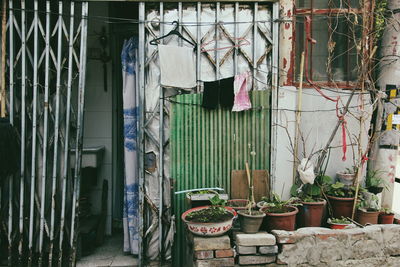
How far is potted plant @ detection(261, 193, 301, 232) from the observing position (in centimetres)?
481

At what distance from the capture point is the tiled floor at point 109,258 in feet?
18.3

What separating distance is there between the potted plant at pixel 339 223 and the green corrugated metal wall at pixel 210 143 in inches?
47.3

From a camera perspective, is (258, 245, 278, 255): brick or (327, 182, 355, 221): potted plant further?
(327, 182, 355, 221): potted plant

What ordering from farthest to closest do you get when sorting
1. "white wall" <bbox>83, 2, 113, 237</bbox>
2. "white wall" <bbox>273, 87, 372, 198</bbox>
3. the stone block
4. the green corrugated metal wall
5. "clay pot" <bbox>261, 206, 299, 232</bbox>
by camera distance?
1. "white wall" <bbox>83, 2, 113, 237</bbox>
2. "white wall" <bbox>273, 87, 372, 198</bbox>
3. the green corrugated metal wall
4. "clay pot" <bbox>261, 206, 299, 232</bbox>
5. the stone block

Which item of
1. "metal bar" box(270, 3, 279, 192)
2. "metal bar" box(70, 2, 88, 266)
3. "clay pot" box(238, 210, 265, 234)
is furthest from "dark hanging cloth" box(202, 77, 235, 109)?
"metal bar" box(70, 2, 88, 266)

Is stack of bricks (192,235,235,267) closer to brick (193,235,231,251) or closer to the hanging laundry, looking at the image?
brick (193,235,231,251)

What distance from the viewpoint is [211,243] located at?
4535 mm

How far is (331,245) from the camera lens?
472 cm

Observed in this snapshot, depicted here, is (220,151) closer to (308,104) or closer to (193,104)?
(193,104)

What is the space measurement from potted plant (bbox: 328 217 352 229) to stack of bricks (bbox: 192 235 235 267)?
1.56 meters

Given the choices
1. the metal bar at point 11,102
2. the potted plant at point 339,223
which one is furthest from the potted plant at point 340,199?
the metal bar at point 11,102

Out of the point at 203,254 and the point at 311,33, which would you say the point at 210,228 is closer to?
the point at 203,254

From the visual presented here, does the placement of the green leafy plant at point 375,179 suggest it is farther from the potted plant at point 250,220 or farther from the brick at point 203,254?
the brick at point 203,254

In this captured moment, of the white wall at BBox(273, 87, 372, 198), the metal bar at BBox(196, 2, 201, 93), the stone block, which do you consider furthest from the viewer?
the white wall at BBox(273, 87, 372, 198)
